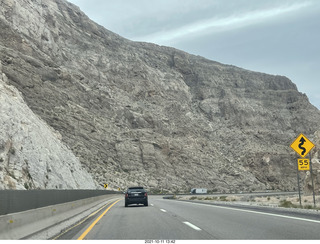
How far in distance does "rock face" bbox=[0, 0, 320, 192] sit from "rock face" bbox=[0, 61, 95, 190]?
17.3m

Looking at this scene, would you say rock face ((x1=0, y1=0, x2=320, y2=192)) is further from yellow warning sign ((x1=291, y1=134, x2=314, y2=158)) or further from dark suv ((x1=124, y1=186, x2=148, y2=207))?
yellow warning sign ((x1=291, y1=134, x2=314, y2=158))

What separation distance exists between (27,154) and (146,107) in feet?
173

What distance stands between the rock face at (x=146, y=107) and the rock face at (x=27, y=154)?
681 inches

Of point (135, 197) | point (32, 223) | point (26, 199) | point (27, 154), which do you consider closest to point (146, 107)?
point (27, 154)

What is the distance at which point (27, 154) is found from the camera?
36188 mm

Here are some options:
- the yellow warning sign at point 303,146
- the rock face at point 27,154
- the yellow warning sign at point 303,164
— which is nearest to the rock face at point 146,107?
the rock face at point 27,154

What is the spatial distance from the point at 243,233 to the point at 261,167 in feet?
264

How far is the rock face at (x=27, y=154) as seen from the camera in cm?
3222

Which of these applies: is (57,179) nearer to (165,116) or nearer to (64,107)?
(64,107)

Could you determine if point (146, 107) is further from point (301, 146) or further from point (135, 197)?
point (301, 146)

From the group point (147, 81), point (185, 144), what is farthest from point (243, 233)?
point (147, 81)

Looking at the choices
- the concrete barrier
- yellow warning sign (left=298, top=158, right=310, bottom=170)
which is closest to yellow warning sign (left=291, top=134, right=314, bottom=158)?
yellow warning sign (left=298, top=158, right=310, bottom=170)

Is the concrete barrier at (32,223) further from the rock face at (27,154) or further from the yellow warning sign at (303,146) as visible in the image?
the rock face at (27,154)

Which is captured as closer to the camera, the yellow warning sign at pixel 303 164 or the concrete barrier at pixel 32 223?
the concrete barrier at pixel 32 223
